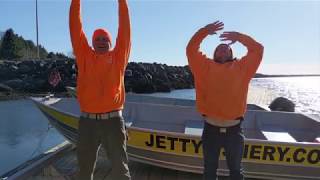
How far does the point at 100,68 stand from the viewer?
3.64 m

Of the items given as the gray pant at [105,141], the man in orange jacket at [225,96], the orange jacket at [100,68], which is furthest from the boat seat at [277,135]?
the orange jacket at [100,68]

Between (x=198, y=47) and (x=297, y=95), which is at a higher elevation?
(x=198, y=47)

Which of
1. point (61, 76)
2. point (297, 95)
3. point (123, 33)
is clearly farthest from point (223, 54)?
point (297, 95)

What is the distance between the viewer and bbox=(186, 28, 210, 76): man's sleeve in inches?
155

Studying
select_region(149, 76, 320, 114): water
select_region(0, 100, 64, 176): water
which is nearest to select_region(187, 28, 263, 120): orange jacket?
select_region(0, 100, 64, 176): water

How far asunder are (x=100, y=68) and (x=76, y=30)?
16.3 inches

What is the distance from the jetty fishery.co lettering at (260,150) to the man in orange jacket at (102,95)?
1847 mm

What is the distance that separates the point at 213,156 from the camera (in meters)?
3.84

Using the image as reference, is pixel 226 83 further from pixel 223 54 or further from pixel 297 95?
pixel 297 95

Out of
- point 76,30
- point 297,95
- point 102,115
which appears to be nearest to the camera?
point 102,115

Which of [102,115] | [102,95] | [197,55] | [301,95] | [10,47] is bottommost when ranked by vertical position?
[301,95]

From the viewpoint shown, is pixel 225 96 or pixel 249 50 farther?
pixel 249 50

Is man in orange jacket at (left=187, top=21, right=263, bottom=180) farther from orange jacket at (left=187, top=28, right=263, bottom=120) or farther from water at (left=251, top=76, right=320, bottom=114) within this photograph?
water at (left=251, top=76, right=320, bottom=114)

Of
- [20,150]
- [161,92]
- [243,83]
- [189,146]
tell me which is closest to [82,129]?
[243,83]
